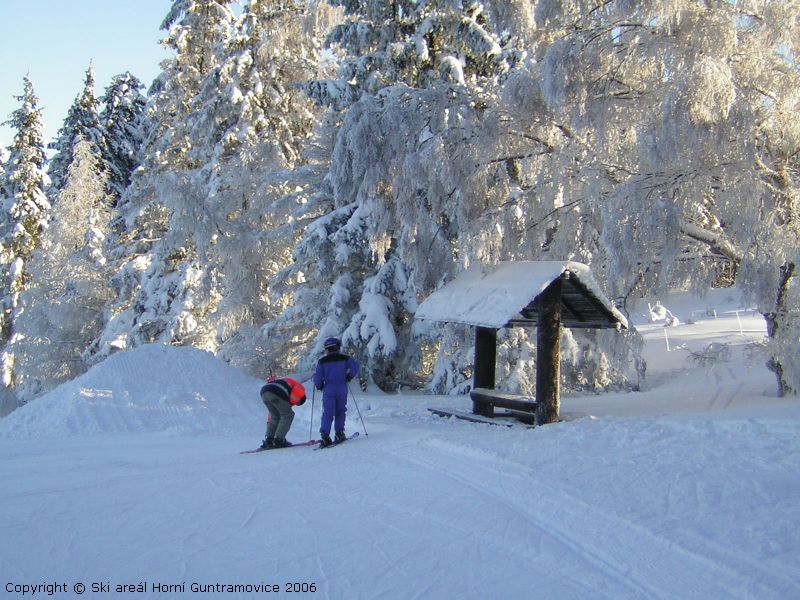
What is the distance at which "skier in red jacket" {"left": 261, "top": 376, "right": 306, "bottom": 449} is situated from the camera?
8.20 metres

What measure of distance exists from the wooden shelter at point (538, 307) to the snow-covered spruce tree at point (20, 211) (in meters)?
24.8

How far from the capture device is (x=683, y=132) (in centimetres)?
859

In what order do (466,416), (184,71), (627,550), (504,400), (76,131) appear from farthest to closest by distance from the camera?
(76,131)
(184,71)
(466,416)
(504,400)
(627,550)

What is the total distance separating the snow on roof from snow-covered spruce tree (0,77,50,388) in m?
24.4

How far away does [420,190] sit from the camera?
1280 centimetres

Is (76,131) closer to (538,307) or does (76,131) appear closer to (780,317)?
(538,307)

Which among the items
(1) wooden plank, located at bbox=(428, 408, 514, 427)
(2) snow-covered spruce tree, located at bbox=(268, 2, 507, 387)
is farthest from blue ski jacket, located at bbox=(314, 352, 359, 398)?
(2) snow-covered spruce tree, located at bbox=(268, 2, 507, 387)

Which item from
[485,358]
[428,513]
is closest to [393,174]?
[485,358]

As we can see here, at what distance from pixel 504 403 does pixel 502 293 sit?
1.84 metres

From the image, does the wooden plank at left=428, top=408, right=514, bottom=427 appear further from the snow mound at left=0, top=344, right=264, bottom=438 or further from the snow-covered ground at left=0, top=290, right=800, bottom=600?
the snow mound at left=0, top=344, right=264, bottom=438

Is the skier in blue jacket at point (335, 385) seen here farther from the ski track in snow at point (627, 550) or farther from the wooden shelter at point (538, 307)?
the ski track in snow at point (627, 550)

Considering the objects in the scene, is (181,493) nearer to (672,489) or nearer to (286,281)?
(672,489)

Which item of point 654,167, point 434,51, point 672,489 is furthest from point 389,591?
point 434,51

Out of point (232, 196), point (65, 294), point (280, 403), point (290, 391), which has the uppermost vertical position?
point (232, 196)
